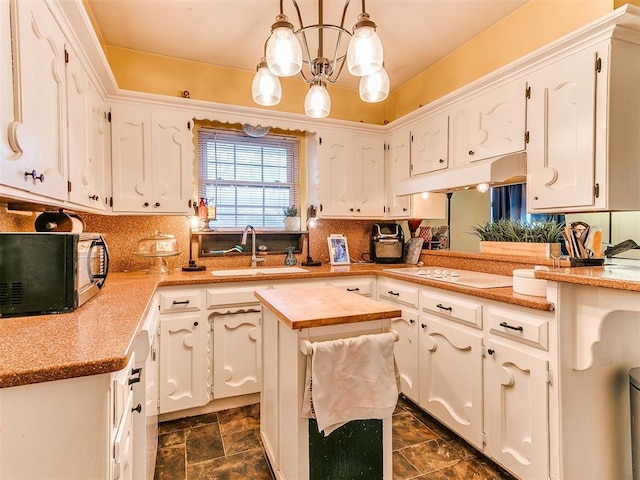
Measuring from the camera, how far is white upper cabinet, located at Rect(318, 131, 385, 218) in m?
3.05

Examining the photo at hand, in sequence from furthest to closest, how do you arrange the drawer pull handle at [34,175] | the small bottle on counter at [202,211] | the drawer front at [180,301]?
the small bottle on counter at [202,211] < the drawer front at [180,301] < the drawer pull handle at [34,175]

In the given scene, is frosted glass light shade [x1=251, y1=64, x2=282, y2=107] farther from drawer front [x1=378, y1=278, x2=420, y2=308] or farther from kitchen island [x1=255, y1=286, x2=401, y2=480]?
drawer front [x1=378, y1=278, x2=420, y2=308]

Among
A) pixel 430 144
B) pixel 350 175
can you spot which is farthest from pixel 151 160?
pixel 430 144

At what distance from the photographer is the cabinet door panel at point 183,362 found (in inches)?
85.9

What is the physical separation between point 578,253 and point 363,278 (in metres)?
1.48

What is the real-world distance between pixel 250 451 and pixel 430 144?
2.58 metres

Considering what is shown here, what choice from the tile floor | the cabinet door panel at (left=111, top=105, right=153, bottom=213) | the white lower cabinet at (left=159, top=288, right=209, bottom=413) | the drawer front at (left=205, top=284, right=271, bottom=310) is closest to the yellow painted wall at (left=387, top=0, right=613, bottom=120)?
the drawer front at (left=205, top=284, right=271, bottom=310)

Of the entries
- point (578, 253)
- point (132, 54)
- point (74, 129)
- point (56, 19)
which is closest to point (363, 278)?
point (578, 253)

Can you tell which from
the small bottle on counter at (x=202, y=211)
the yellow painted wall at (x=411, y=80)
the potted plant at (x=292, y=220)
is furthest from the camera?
the potted plant at (x=292, y=220)

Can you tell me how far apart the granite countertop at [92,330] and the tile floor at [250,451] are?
3.10 ft

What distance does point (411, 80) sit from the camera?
3223mm

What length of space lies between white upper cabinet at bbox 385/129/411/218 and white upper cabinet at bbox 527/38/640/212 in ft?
4.18

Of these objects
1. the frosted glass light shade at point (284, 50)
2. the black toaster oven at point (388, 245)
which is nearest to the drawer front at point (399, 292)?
the black toaster oven at point (388, 245)

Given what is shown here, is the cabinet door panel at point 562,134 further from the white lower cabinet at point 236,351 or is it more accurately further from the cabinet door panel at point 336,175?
the white lower cabinet at point 236,351
